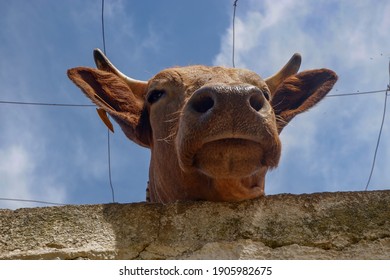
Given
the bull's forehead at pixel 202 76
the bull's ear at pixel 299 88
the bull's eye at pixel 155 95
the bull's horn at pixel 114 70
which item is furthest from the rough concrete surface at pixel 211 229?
the bull's horn at pixel 114 70

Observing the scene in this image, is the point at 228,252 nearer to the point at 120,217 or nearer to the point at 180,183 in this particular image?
the point at 120,217

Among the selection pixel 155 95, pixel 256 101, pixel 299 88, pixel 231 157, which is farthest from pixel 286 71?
pixel 231 157

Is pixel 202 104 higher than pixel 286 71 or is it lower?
lower

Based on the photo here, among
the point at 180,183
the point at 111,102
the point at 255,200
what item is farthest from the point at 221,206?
the point at 111,102

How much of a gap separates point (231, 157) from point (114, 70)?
2698 mm

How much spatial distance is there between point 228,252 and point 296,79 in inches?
121

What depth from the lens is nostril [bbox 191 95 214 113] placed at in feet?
13.4

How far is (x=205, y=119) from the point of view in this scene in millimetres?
3977

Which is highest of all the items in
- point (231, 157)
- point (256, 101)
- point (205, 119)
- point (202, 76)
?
point (202, 76)

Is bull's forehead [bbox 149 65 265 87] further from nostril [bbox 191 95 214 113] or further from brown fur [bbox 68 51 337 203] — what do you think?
nostril [bbox 191 95 214 113]

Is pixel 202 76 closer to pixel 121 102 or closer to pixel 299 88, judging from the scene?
pixel 121 102

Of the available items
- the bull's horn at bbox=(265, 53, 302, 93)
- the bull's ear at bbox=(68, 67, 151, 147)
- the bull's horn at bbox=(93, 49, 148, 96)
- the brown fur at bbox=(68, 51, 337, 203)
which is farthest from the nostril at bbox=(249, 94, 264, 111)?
the bull's horn at bbox=(265, 53, 302, 93)

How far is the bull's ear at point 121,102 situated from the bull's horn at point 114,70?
315mm

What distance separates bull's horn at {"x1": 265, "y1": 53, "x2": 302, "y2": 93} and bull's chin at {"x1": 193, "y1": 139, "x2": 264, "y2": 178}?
8.42 feet
